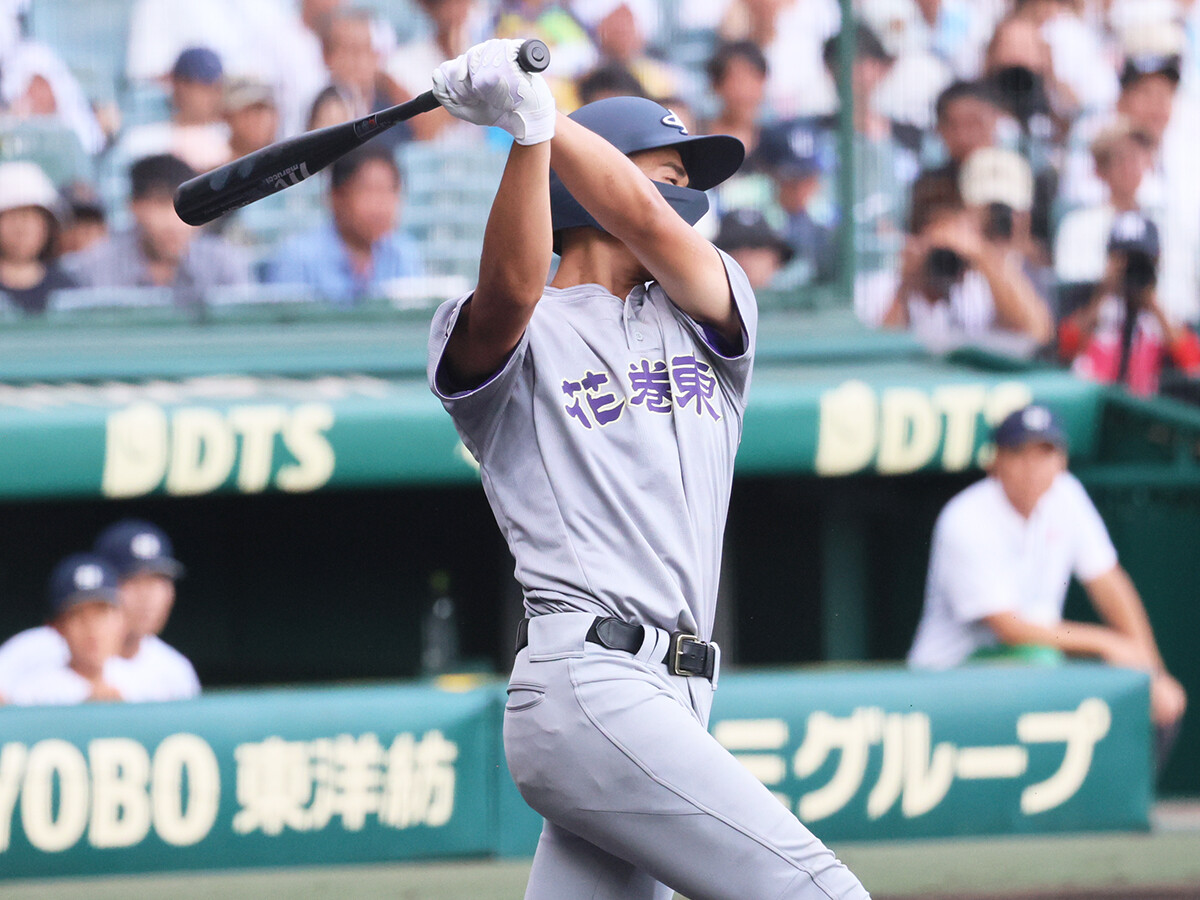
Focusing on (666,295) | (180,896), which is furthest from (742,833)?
(180,896)

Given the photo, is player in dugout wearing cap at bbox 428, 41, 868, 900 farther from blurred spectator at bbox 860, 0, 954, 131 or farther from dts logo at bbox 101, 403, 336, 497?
blurred spectator at bbox 860, 0, 954, 131

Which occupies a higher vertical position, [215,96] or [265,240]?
[215,96]

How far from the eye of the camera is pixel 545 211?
7.19ft

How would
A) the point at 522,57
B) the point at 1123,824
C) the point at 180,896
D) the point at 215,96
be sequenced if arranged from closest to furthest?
the point at 522,57 → the point at 180,896 → the point at 1123,824 → the point at 215,96

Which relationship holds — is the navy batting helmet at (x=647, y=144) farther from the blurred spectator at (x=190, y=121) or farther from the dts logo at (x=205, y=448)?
the blurred spectator at (x=190, y=121)

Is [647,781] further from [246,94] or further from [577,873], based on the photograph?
[246,94]

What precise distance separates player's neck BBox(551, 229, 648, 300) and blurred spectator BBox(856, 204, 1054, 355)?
163 inches

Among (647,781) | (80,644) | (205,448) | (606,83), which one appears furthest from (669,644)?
(606,83)

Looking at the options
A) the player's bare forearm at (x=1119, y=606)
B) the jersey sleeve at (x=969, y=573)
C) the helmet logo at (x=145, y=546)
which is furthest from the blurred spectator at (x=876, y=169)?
the helmet logo at (x=145, y=546)

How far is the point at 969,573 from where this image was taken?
205 inches

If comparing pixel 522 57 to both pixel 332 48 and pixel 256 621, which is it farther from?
pixel 256 621

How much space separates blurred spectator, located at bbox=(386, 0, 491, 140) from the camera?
20.7 feet

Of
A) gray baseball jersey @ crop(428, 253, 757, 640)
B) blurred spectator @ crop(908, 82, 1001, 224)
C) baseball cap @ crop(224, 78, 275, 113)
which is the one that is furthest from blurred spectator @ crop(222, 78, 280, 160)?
gray baseball jersey @ crop(428, 253, 757, 640)

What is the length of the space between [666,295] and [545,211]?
0.41 metres
